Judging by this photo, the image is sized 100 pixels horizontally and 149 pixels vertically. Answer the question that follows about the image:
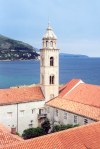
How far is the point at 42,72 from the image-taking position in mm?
50812

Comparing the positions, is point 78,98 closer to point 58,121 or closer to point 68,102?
point 68,102

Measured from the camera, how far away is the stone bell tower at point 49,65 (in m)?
49.8

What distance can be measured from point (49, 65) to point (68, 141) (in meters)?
26.0

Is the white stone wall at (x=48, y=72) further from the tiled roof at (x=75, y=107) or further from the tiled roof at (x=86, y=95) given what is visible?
the tiled roof at (x=86, y=95)

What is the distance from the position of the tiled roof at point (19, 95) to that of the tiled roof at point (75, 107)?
7.69ft

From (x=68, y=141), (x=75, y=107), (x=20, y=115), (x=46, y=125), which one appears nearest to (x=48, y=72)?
(x=20, y=115)

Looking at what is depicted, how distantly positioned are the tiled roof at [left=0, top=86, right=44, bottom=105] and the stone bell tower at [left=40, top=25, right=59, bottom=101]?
132 cm

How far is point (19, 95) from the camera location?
48094mm

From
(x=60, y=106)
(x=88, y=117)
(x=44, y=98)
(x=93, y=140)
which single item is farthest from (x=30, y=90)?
(x=93, y=140)

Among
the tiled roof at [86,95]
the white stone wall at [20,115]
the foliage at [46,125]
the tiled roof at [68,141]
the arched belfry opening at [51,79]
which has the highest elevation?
the arched belfry opening at [51,79]

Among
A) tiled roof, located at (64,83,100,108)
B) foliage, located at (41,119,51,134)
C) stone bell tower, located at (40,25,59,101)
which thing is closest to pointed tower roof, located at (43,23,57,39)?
stone bell tower, located at (40,25,59,101)

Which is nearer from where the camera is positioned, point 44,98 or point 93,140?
point 93,140

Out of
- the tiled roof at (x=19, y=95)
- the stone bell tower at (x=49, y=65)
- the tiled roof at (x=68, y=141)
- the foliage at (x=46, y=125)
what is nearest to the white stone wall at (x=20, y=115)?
the tiled roof at (x=19, y=95)

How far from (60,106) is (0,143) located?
2216 centimetres
